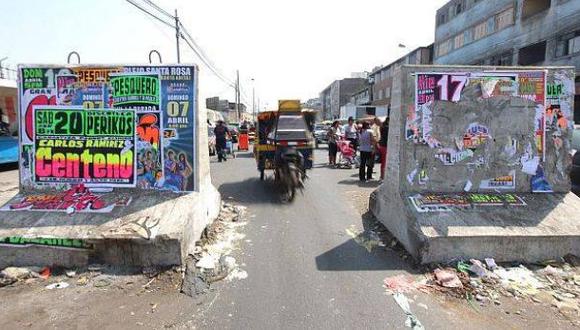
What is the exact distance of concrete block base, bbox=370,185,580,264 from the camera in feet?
17.0

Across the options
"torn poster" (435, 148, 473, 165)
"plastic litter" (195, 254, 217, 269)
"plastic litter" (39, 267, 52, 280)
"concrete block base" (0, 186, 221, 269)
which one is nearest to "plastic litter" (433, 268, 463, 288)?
"torn poster" (435, 148, 473, 165)

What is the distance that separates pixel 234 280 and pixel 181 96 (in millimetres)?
2971

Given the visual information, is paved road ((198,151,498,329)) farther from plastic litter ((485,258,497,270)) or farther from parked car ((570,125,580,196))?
parked car ((570,125,580,196))

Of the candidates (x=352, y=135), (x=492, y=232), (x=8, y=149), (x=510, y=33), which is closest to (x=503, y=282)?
(x=492, y=232)

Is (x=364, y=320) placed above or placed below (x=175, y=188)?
below

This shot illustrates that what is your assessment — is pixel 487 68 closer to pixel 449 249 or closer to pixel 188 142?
pixel 449 249

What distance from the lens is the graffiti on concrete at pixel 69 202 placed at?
566 centimetres

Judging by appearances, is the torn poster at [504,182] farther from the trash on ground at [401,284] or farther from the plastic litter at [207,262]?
the plastic litter at [207,262]

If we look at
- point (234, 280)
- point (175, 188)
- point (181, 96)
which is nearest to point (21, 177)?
point (175, 188)

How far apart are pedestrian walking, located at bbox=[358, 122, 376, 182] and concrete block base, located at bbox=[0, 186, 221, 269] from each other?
7.34 m

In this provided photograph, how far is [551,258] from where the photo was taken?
207 inches

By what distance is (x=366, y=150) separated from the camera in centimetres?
1188

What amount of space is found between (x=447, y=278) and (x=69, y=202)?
5186 millimetres

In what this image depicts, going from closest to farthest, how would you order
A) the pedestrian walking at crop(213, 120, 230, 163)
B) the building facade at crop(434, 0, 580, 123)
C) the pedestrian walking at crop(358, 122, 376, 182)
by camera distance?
A: the pedestrian walking at crop(358, 122, 376, 182), the pedestrian walking at crop(213, 120, 230, 163), the building facade at crop(434, 0, 580, 123)
